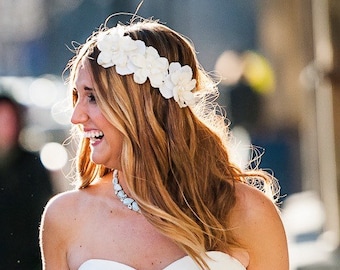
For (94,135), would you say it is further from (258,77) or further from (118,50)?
(258,77)

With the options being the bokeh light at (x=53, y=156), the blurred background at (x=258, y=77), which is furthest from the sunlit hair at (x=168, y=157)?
the bokeh light at (x=53, y=156)

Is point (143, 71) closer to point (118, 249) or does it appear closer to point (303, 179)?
point (118, 249)

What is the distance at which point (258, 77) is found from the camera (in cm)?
1007

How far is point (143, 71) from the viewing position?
4.13m

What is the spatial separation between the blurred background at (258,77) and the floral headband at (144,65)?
9.48 feet

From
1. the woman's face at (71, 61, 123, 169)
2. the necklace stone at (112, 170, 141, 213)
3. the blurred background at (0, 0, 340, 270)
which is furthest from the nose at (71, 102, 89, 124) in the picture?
the blurred background at (0, 0, 340, 270)

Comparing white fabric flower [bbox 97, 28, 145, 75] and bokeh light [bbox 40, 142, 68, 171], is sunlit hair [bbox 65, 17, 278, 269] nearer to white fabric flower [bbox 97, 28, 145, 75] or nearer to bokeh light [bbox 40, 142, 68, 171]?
white fabric flower [bbox 97, 28, 145, 75]

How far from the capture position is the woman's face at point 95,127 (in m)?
4.06

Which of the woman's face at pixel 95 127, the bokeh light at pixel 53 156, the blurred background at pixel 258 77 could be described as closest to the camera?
the woman's face at pixel 95 127

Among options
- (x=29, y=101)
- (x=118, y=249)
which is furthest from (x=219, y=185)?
(x=29, y=101)

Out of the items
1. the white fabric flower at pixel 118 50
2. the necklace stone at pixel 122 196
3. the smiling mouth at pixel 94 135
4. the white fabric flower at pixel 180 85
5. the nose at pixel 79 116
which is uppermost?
the white fabric flower at pixel 118 50

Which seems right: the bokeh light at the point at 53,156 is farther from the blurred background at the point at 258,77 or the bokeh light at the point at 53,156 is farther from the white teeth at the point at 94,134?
the white teeth at the point at 94,134

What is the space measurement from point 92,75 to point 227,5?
18.0 feet

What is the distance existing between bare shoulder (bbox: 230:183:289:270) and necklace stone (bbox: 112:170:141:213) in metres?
0.35
